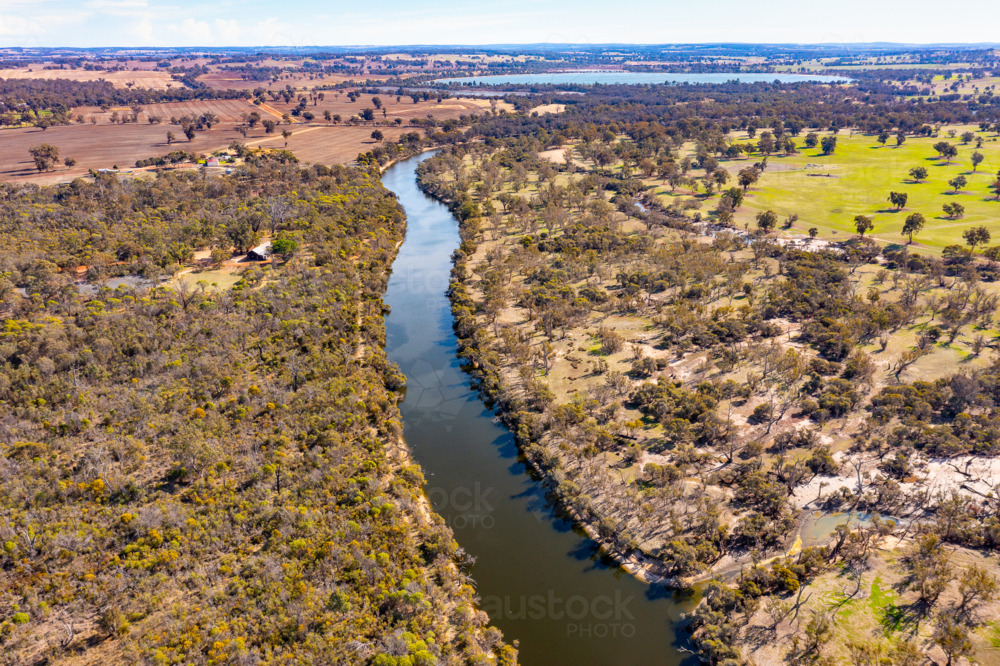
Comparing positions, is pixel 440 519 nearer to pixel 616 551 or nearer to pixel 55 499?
pixel 616 551

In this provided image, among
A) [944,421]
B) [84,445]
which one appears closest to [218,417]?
[84,445]

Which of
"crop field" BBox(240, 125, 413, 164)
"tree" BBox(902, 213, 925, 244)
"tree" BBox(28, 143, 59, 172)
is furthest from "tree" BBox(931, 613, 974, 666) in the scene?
"tree" BBox(28, 143, 59, 172)

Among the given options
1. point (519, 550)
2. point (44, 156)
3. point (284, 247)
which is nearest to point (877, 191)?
point (519, 550)

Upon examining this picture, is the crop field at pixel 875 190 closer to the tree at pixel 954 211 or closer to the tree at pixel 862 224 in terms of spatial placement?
the tree at pixel 954 211

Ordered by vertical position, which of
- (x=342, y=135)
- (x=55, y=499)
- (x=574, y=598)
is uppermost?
(x=342, y=135)

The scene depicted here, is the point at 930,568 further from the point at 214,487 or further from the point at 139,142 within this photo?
the point at 139,142

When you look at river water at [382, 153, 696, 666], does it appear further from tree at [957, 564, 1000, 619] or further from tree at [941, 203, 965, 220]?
tree at [941, 203, 965, 220]
